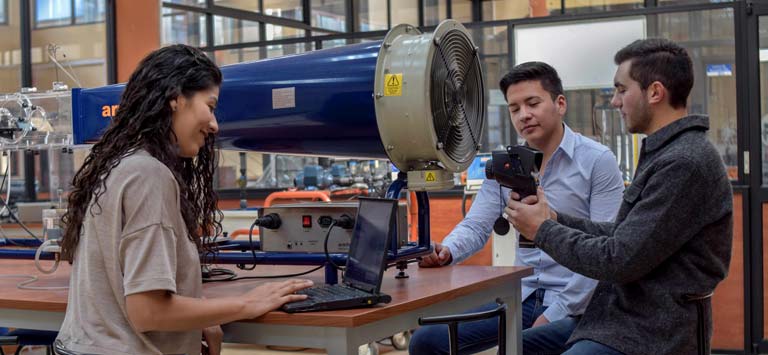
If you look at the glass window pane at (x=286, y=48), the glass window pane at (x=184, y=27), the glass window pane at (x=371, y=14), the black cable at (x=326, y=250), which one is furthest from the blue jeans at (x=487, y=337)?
the glass window pane at (x=371, y=14)

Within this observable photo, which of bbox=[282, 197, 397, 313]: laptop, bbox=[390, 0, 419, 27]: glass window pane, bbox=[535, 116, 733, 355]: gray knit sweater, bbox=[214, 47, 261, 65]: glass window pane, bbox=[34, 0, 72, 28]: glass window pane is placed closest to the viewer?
bbox=[282, 197, 397, 313]: laptop

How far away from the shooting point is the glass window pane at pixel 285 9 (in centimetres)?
779

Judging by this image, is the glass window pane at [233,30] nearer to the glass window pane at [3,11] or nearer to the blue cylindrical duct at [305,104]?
the glass window pane at [3,11]

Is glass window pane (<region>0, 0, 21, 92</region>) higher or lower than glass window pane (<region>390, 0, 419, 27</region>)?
lower

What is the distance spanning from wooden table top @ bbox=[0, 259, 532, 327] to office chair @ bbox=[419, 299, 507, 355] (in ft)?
0.13

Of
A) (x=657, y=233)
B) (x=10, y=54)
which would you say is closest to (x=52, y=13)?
(x=10, y=54)

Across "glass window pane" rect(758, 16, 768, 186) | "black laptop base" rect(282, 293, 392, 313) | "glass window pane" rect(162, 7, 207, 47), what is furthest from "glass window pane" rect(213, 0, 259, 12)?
"black laptop base" rect(282, 293, 392, 313)

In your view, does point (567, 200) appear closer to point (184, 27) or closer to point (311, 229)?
point (311, 229)

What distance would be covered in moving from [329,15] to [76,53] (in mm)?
2637

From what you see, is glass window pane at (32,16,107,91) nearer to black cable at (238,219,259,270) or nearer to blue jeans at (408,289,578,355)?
black cable at (238,219,259,270)

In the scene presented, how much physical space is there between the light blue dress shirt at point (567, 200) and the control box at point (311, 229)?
54 centimetres

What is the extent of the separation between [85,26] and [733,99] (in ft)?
14.1

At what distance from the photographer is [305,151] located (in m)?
2.43

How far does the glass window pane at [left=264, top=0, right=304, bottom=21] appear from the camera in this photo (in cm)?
779
